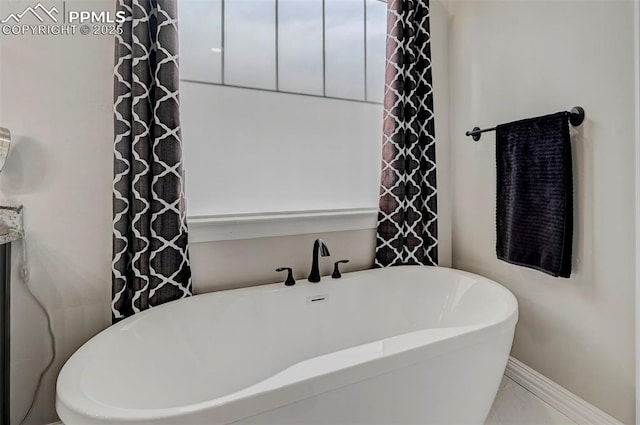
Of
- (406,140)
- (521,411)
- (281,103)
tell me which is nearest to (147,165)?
(281,103)

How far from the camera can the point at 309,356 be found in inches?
61.6

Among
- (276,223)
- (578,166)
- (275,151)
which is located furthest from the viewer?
(275,151)

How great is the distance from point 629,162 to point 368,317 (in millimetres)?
1273

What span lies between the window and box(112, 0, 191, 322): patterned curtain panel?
0.21 meters

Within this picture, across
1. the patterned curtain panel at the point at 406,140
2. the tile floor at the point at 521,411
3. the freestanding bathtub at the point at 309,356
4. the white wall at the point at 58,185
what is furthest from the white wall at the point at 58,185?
the tile floor at the point at 521,411

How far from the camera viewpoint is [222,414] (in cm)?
73

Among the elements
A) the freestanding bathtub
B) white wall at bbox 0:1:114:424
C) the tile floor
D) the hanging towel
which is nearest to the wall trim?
the freestanding bathtub

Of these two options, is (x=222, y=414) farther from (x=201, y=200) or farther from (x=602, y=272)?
(x=602, y=272)

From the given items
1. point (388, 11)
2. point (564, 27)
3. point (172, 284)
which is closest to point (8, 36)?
point (172, 284)

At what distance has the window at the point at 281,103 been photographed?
1.62 m

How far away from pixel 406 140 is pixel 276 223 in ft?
3.01

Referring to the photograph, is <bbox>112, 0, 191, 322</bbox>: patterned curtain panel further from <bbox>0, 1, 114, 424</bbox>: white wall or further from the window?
the window

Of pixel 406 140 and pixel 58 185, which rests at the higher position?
pixel 406 140

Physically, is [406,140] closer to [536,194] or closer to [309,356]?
[536,194]
